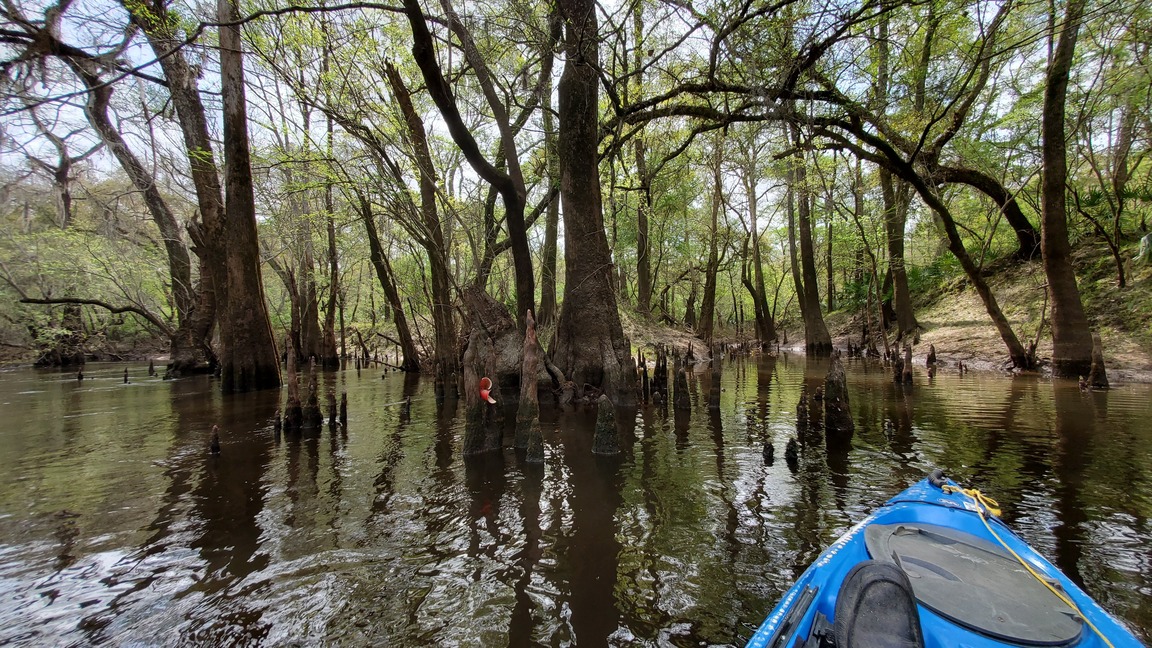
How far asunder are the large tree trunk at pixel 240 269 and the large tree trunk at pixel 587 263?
8741 mm

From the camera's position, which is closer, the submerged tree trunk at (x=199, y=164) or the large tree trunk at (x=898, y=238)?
the submerged tree trunk at (x=199, y=164)

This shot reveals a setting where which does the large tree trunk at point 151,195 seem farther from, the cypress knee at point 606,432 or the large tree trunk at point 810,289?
the large tree trunk at point 810,289

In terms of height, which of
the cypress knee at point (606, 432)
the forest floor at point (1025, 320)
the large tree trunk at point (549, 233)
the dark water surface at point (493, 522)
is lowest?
the dark water surface at point (493, 522)

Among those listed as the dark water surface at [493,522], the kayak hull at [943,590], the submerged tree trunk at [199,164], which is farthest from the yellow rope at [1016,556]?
the submerged tree trunk at [199,164]

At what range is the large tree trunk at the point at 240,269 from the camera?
12.6 meters

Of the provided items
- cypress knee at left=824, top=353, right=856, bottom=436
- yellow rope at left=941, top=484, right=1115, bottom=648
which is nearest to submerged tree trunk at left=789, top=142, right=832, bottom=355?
cypress knee at left=824, top=353, right=856, bottom=436

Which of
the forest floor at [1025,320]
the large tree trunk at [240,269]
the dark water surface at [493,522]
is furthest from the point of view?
the large tree trunk at [240,269]

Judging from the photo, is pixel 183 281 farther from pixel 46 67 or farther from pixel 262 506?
pixel 262 506

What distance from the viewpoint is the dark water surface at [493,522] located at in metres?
3.06

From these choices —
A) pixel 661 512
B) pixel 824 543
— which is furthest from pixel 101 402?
pixel 824 543

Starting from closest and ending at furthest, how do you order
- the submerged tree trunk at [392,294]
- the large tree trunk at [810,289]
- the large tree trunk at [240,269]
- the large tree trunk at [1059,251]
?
the large tree trunk at [1059,251] → the large tree trunk at [240,269] → the submerged tree trunk at [392,294] → the large tree trunk at [810,289]

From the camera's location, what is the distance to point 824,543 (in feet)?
12.7

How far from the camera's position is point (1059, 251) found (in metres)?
11.0

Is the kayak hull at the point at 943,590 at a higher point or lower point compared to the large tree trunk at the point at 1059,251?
lower
